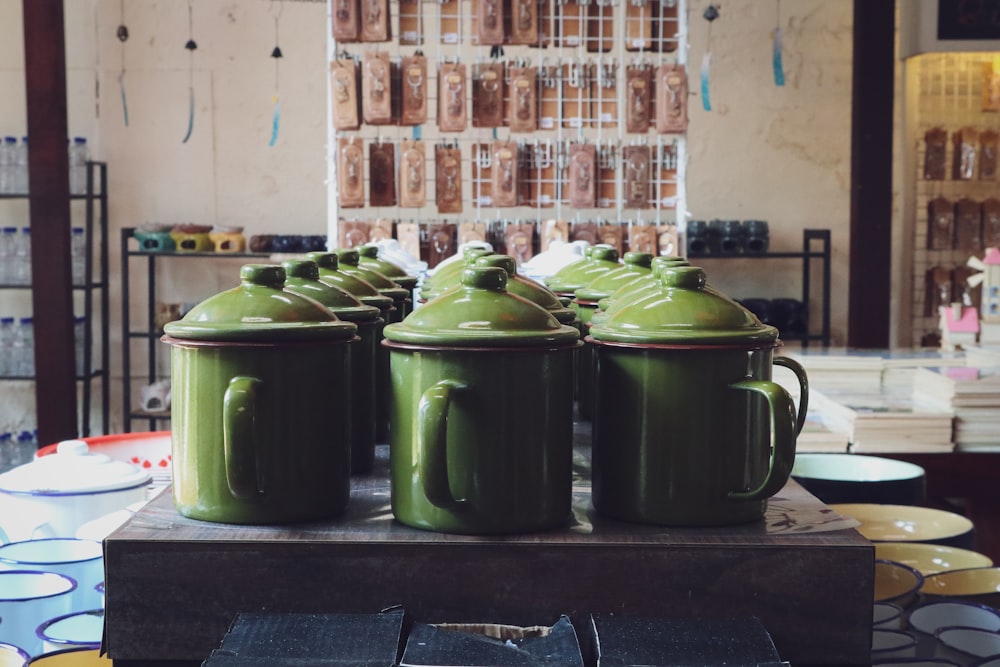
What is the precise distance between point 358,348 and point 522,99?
3429 millimetres

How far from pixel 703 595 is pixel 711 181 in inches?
235

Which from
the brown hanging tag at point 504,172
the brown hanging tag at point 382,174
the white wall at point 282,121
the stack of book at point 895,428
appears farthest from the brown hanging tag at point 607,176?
the white wall at point 282,121

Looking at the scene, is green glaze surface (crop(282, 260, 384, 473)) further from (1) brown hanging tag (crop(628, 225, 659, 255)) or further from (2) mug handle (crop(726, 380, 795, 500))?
(1) brown hanging tag (crop(628, 225, 659, 255))

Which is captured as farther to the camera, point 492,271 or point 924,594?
point 924,594

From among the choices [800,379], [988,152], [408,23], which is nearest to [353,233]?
[408,23]

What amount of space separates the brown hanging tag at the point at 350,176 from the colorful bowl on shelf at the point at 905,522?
9.88 feet

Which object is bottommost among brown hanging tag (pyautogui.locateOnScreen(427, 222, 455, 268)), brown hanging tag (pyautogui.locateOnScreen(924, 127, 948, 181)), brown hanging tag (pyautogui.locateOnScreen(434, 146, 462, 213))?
brown hanging tag (pyautogui.locateOnScreen(427, 222, 455, 268))

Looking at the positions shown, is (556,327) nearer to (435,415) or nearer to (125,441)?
(435,415)

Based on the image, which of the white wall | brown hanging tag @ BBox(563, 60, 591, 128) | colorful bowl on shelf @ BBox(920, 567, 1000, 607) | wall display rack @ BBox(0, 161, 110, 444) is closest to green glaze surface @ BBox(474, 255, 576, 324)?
colorful bowl on shelf @ BBox(920, 567, 1000, 607)

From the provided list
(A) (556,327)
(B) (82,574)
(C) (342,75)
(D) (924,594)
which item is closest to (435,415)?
(A) (556,327)

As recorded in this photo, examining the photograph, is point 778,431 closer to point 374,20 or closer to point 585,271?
point 585,271

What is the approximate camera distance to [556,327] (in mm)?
1032

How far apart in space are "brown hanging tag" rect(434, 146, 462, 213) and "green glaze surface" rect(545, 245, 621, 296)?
104 inches

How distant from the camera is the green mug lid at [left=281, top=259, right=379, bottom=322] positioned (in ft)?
3.96
